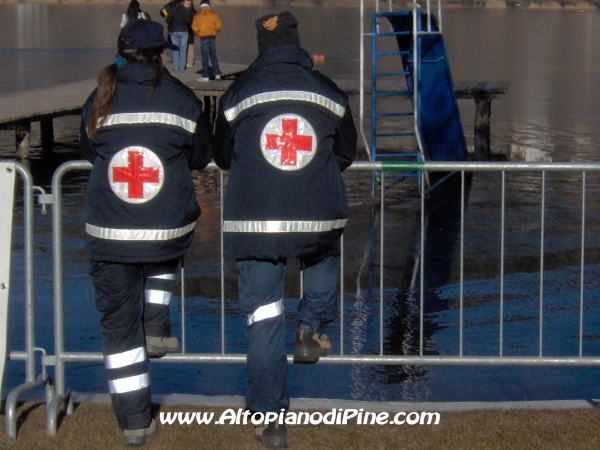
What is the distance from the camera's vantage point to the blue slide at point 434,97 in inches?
506

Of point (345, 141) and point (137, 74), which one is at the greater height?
point (137, 74)

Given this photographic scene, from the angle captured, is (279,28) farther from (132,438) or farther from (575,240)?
(575,240)

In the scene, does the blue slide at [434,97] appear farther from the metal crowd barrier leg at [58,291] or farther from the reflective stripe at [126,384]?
the reflective stripe at [126,384]


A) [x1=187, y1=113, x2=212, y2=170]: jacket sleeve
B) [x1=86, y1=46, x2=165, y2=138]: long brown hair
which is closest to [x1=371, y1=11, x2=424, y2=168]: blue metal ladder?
[x1=187, y1=113, x2=212, y2=170]: jacket sleeve

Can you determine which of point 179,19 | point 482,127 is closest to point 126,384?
point 482,127

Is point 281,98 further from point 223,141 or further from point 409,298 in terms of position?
point 409,298

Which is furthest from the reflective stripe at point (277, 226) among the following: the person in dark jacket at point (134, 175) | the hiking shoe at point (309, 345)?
the hiking shoe at point (309, 345)

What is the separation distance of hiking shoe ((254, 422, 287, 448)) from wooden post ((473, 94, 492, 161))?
39.9 ft

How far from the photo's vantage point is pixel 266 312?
4.68m

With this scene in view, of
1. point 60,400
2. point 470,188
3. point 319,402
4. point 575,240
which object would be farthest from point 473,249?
point 60,400

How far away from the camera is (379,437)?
4.96 metres

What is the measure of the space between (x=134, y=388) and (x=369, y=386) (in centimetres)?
184

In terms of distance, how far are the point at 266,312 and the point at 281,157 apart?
26.6 inches

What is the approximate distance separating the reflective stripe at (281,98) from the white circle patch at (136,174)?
1.28ft
